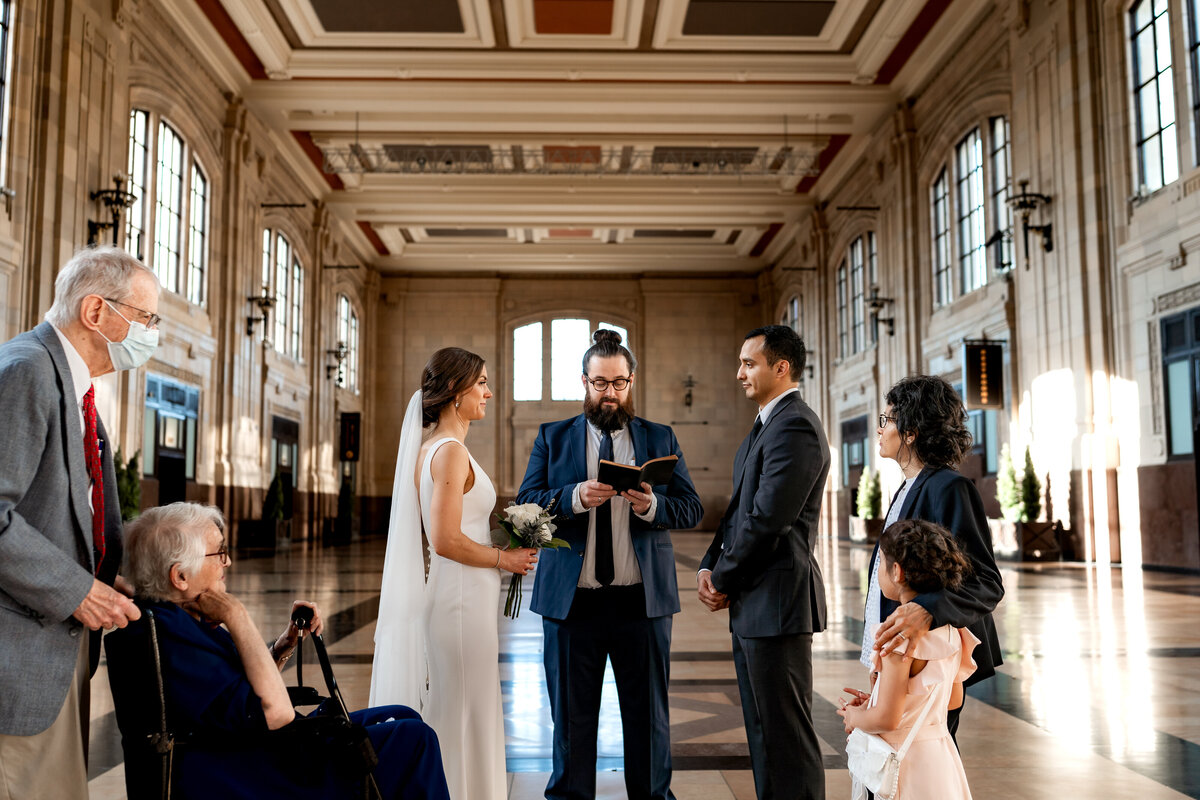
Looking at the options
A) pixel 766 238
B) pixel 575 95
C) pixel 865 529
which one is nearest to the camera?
pixel 575 95

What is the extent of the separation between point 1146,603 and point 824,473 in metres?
6.61

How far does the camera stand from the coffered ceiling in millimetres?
14172

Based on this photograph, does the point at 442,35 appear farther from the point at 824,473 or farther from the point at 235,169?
the point at 824,473

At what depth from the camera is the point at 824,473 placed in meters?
2.83

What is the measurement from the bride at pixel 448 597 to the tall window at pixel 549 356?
2581 centimetres

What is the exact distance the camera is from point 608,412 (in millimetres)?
3164

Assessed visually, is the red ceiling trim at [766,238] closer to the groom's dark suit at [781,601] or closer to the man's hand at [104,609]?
the groom's dark suit at [781,601]

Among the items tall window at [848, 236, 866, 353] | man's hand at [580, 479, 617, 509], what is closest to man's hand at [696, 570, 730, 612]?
man's hand at [580, 479, 617, 509]

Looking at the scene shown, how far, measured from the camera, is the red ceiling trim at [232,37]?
13.9 meters

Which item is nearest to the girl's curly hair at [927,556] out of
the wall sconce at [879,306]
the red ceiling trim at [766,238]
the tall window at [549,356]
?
the wall sconce at [879,306]

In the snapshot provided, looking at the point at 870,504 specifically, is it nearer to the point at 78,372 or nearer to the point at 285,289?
the point at 285,289

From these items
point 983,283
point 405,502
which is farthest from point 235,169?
point 405,502

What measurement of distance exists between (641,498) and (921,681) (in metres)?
0.97

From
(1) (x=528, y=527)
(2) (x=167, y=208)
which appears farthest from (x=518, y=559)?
(2) (x=167, y=208)
